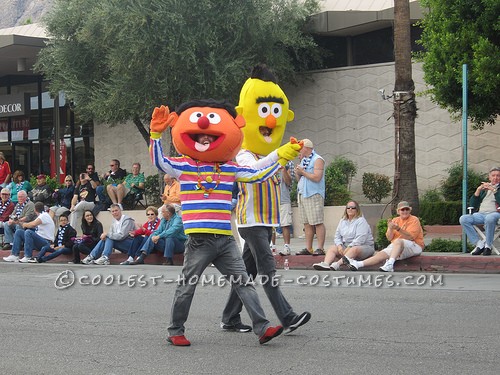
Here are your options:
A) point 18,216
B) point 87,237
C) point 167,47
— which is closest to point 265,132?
point 87,237

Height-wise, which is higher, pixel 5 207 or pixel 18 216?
pixel 5 207

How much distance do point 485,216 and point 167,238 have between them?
516 centimetres

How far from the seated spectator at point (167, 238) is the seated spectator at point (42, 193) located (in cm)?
758

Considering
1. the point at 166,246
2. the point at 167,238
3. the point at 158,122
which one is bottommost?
the point at 166,246

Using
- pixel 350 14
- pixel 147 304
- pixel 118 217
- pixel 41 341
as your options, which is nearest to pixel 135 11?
pixel 350 14

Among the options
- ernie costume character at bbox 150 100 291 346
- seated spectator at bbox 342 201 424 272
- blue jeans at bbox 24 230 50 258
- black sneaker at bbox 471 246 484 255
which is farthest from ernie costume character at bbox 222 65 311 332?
blue jeans at bbox 24 230 50 258

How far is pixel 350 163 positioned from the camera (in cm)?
2167

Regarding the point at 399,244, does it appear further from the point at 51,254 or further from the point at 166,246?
the point at 51,254

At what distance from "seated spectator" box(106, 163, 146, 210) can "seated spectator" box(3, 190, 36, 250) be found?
319 centimetres

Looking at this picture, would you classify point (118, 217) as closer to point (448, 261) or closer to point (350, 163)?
point (448, 261)

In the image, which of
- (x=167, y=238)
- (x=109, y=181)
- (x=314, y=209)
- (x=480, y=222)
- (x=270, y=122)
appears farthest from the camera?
(x=109, y=181)

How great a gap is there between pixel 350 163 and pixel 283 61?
3367 millimetres

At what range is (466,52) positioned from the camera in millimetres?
16375

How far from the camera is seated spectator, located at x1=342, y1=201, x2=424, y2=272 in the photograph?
41.7 feet
